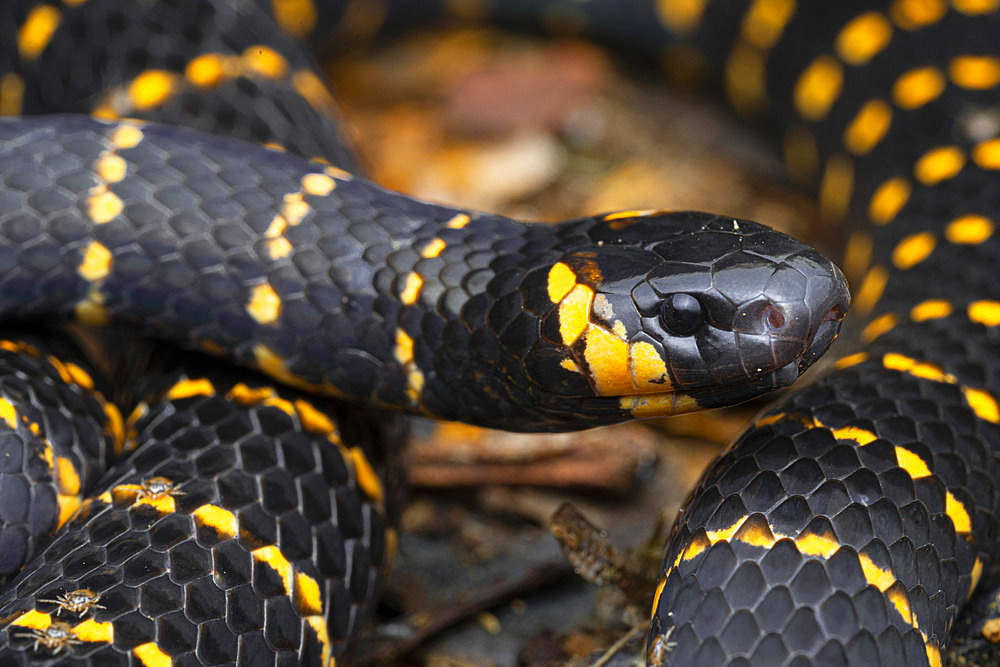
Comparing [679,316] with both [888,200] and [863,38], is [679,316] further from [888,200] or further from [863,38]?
[863,38]

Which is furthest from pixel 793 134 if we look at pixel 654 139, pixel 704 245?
pixel 704 245

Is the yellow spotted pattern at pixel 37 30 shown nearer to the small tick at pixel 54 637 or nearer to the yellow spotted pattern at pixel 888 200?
the small tick at pixel 54 637

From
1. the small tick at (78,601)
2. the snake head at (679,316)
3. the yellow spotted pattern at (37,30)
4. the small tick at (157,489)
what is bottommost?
the small tick at (78,601)

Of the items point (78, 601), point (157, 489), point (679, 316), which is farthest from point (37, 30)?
point (679, 316)

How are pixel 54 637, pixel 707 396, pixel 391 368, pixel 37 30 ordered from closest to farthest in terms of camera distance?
pixel 54 637
pixel 707 396
pixel 391 368
pixel 37 30

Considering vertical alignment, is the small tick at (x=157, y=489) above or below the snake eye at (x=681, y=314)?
below

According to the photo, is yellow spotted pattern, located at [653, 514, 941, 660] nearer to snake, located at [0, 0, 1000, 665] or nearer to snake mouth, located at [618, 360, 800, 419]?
snake, located at [0, 0, 1000, 665]

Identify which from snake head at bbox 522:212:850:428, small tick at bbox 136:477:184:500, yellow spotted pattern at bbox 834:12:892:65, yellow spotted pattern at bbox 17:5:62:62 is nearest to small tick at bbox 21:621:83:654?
small tick at bbox 136:477:184:500

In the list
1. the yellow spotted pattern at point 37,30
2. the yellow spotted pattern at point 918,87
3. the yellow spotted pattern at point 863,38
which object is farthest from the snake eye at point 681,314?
the yellow spotted pattern at point 37,30
